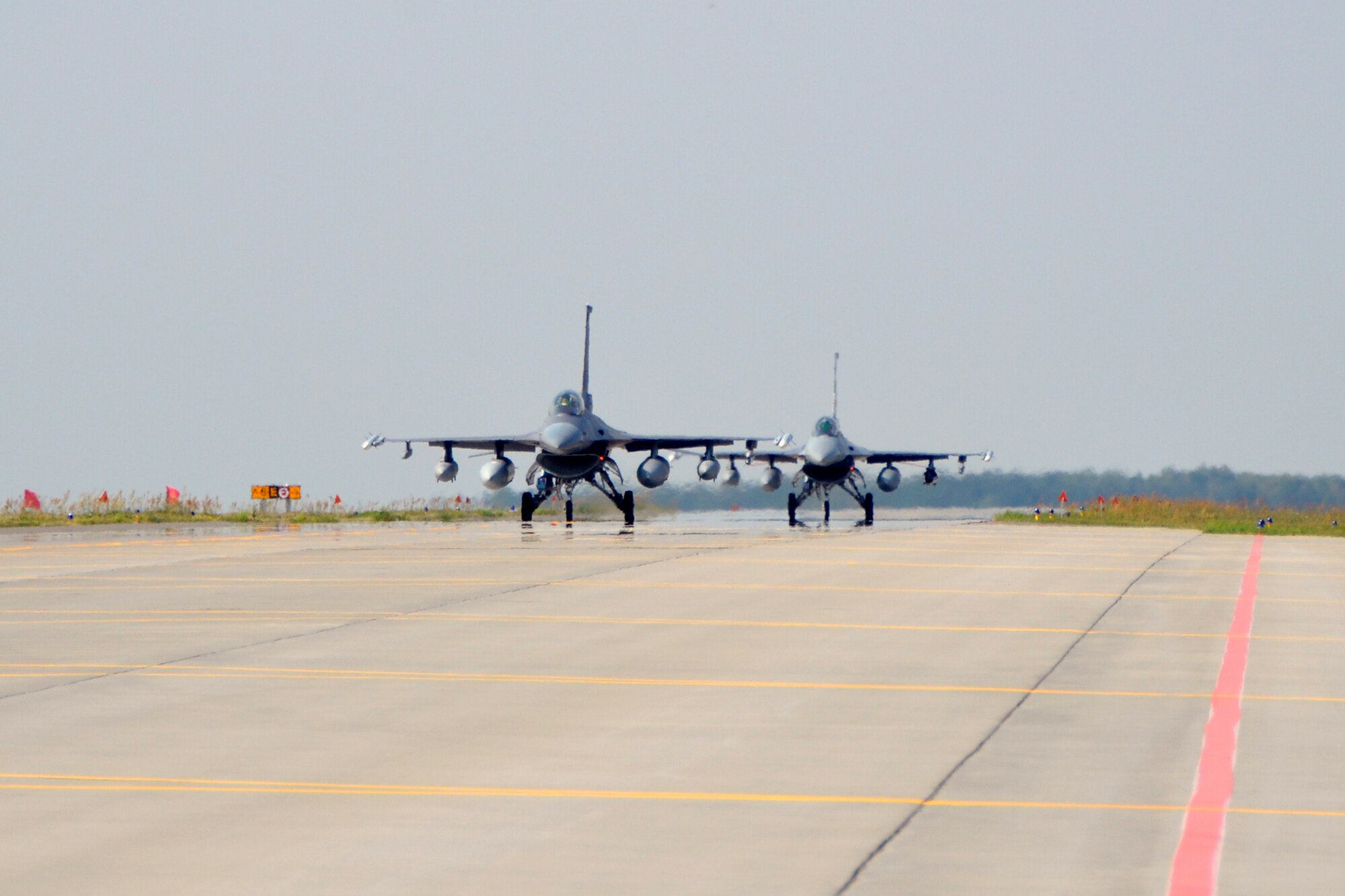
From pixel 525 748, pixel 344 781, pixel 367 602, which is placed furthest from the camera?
pixel 367 602

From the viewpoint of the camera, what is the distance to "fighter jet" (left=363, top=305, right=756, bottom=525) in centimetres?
4325

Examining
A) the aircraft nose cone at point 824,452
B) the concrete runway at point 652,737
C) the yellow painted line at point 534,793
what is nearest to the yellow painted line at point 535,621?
the concrete runway at point 652,737

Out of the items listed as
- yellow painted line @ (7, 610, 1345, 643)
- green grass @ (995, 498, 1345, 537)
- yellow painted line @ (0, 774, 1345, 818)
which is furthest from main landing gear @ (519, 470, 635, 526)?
yellow painted line @ (0, 774, 1345, 818)

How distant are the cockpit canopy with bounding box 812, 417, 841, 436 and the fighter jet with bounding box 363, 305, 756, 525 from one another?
2.13 m

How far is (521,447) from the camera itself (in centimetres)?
4853

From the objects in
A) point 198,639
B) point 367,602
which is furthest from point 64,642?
point 367,602

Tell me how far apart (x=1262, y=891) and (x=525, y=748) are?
4.03 meters

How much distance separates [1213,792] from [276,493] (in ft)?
154

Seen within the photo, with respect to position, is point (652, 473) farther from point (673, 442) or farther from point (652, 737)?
point (652, 737)

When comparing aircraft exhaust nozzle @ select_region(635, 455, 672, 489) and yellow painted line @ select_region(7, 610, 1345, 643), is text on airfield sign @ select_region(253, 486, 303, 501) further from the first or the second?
yellow painted line @ select_region(7, 610, 1345, 643)

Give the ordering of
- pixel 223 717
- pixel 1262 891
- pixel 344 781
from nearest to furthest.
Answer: pixel 1262 891, pixel 344 781, pixel 223 717

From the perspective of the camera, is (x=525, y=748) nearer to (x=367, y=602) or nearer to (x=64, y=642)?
(x=64, y=642)

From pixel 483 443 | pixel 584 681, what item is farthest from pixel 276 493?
pixel 584 681

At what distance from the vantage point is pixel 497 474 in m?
43.6
